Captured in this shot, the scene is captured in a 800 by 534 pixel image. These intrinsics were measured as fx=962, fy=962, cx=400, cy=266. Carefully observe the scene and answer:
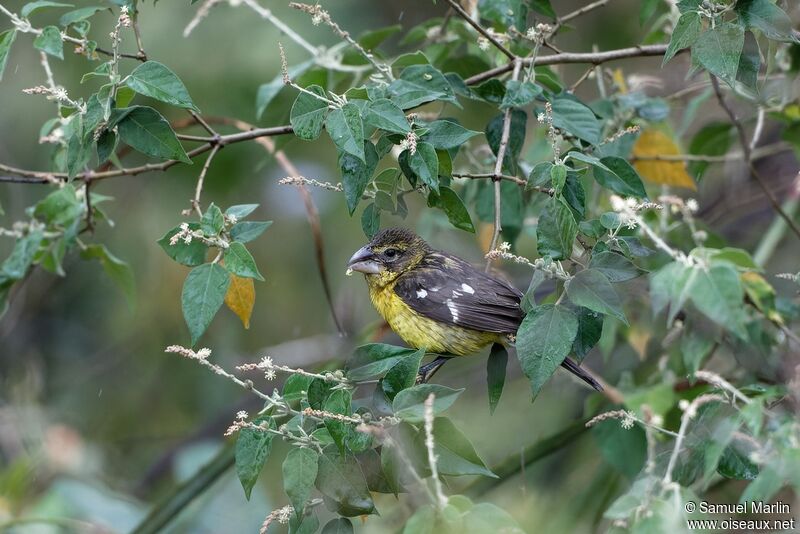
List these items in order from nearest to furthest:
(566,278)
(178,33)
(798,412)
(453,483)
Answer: (798,412)
(566,278)
(453,483)
(178,33)

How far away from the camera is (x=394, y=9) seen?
7.46 metres

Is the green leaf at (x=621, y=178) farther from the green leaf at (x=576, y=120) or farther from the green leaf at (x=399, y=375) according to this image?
the green leaf at (x=399, y=375)

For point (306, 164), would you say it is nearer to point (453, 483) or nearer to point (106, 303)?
point (106, 303)

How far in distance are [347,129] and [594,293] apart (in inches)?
29.8

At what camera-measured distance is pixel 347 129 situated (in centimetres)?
248

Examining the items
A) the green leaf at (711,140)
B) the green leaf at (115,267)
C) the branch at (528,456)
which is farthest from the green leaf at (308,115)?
the green leaf at (711,140)

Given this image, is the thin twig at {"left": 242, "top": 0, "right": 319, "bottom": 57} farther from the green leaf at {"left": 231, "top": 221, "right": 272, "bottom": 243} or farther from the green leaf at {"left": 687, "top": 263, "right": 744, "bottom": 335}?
the green leaf at {"left": 687, "top": 263, "right": 744, "bottom": 335}

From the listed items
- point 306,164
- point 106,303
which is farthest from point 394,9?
point 106,303

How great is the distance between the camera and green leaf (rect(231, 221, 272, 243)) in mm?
2709

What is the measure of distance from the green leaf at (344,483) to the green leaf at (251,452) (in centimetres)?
14

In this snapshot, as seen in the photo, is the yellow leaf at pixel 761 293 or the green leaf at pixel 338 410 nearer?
the green leaf at pixel 338 410

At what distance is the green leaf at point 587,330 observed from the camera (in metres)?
2.52

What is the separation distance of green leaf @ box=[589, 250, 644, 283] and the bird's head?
1559 millimetres

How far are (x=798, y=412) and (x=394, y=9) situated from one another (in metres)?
5.97
